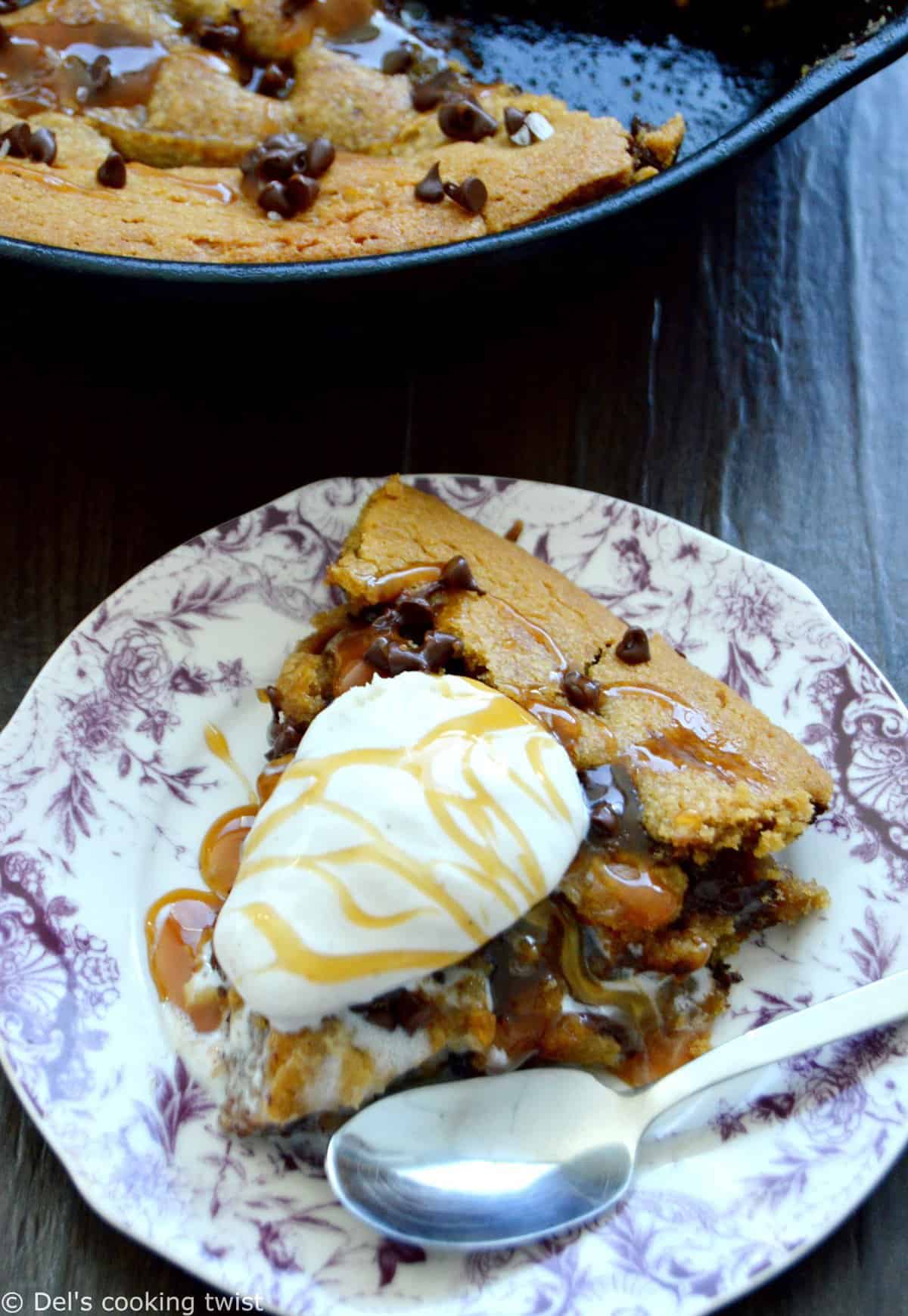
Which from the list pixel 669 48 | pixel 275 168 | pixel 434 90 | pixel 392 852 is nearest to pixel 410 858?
pixel 392 852

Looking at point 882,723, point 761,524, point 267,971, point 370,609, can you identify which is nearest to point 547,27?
point 761,524

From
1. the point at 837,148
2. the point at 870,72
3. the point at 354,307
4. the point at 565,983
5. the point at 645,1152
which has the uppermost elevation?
the point at 870,72

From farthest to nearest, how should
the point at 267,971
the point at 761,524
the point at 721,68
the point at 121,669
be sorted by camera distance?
the point at 721,68 < the point at 761,524 < the point at 121,669 < the point at 267,971

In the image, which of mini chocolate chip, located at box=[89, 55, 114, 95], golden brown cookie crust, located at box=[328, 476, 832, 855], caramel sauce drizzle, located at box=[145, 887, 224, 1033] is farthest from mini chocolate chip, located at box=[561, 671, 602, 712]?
mini chocolate chip, located at box=[89, 55, 114, 95]

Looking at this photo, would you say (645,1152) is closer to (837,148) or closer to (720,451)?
(720,451)

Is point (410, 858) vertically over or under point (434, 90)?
under

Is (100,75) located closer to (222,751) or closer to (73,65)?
(73,65)

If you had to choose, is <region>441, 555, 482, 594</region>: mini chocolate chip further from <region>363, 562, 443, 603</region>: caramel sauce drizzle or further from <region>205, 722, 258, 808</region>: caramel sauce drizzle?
<region>205, 722, 258, 808</region>: caramel sauce drizzle
